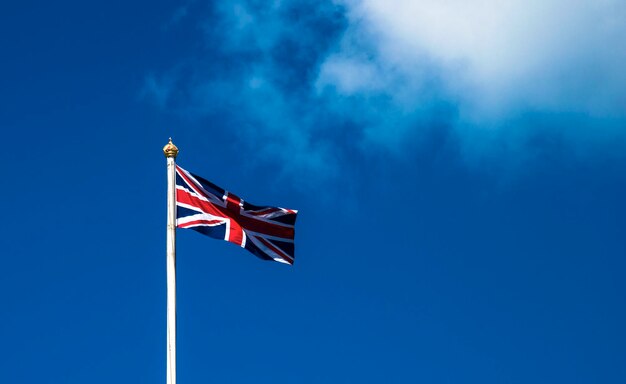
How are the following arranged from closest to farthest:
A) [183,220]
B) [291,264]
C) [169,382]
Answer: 1. [169,382]
2. [183,220]
3. [291,264]

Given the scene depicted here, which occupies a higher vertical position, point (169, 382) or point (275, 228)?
point (275, 228)

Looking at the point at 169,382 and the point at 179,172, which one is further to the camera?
the point at 179,172

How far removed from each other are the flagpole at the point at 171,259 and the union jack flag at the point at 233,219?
846 millimetres

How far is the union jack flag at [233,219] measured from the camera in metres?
34.4

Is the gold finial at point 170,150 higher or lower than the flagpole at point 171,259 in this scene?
higher

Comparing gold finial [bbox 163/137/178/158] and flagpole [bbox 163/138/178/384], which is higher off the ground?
gold finial [bbox 163/137/178/158]

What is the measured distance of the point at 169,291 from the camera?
31.3m

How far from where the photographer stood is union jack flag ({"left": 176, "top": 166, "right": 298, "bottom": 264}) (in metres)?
34.4

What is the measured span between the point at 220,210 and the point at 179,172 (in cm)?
170

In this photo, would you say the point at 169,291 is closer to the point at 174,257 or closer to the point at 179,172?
the point at 174,257

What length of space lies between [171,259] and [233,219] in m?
3.86

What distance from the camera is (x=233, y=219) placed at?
35.5m

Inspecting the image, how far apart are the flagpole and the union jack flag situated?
85 cm

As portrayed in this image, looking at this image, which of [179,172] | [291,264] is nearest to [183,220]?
[179,172]
